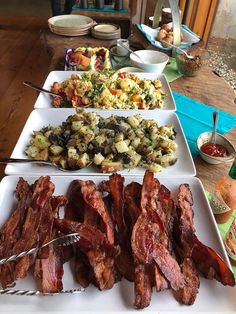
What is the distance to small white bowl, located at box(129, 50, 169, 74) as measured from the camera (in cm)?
175

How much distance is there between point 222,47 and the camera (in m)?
3.86

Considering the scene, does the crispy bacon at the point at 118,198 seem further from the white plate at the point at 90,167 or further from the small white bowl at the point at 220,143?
the small white bowl at the point at 220,143

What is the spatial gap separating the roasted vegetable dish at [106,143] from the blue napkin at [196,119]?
167mm

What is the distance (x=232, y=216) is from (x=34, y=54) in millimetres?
4328

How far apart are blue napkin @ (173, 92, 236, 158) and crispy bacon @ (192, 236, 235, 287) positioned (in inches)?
22.6

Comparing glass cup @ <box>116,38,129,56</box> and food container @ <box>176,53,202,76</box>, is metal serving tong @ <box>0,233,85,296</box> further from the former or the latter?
glass cup @ <box>116,38,129,56</box>

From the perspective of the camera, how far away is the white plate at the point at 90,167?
1.04m

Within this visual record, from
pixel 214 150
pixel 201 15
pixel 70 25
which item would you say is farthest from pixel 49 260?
pixel 201 15

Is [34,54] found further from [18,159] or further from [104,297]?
[104,297]

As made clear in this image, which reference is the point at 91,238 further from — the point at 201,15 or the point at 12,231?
the point at 201,15

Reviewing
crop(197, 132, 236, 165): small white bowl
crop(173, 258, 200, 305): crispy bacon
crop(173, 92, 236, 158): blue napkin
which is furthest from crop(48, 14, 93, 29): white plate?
crop(173, 258, 200, 305): crispy bacon

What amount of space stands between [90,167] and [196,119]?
0.66 metres

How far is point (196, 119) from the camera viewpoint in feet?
4.78

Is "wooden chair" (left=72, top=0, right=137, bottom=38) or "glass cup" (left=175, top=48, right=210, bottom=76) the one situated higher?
"glass cup" (left=175, top=48, right=210, bottom=76)
